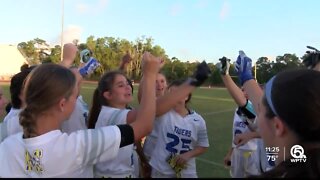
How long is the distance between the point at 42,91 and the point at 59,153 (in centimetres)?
37

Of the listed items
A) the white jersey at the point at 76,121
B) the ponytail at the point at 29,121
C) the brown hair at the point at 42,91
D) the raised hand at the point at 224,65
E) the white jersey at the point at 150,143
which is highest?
the raised hand at the point at 224,65

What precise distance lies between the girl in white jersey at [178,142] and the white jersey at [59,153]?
86.6 inches

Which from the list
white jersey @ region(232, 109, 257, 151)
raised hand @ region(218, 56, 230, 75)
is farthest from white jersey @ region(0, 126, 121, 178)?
white jersey @ region(232, 109, 257, 151)

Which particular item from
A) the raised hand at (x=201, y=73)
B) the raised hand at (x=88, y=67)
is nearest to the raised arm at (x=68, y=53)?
the raised hand at (x=88, y=67)

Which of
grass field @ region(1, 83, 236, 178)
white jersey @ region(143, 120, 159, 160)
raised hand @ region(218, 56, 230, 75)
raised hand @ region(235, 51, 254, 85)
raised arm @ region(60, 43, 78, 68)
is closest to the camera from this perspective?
raised hand @ region(235, 51, 254, 85)

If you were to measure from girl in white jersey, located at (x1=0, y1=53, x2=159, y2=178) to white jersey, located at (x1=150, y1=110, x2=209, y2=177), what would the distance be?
86.0 inches

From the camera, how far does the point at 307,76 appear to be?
1806 mm

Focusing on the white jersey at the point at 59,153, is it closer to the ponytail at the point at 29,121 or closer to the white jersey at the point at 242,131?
the ponytail at the point at 29,121

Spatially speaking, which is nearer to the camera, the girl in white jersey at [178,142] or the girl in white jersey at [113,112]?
the girl in white jersey at [113,112]

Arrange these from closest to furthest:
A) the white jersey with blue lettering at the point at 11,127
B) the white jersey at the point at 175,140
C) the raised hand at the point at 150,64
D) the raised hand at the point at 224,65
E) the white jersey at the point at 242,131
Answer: the raised hand at the point at 150,64
the white jersey with blue lettering at the point at 11,127
the raised hand at the point at 224,65
the white jersey at the point at 175,140
the white jersey at the point at 242,131

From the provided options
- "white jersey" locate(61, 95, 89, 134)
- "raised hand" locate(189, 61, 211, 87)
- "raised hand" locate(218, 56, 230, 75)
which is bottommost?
"white jersey" locate(61, 95, 89, 134)

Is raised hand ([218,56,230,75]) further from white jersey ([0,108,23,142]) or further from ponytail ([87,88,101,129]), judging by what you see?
white jersey ([0,108,23,142])

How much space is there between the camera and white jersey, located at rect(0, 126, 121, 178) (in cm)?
226

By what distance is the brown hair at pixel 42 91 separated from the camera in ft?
7.47
